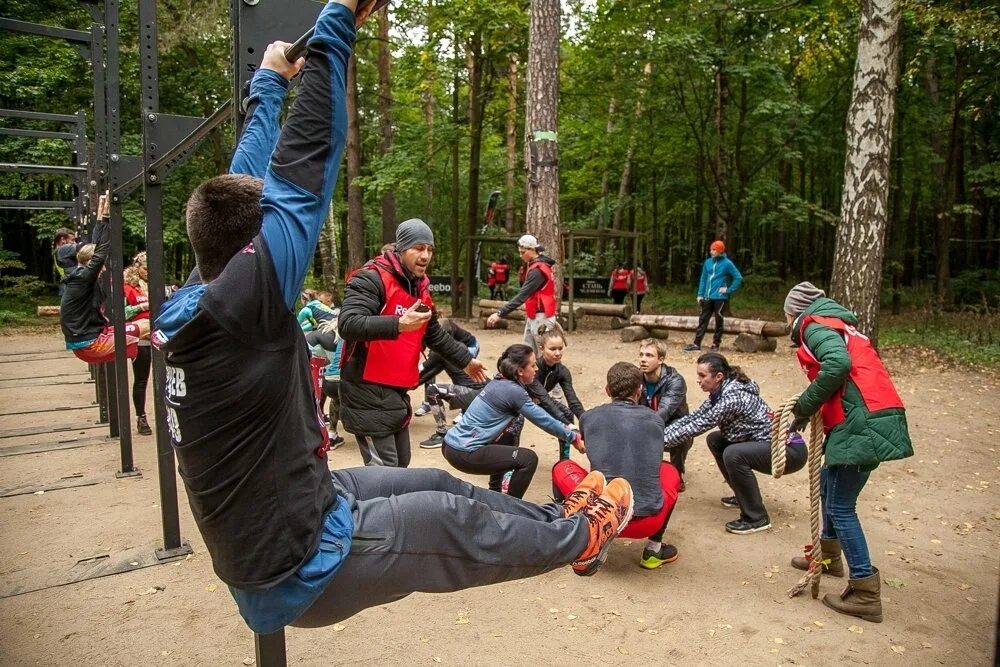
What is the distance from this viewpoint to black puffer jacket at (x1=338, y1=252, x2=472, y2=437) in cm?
400

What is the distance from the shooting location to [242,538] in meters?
1.79

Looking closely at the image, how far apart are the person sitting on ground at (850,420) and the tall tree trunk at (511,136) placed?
15543mm

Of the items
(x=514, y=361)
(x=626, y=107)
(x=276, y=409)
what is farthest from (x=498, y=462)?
(x=626, y=107)

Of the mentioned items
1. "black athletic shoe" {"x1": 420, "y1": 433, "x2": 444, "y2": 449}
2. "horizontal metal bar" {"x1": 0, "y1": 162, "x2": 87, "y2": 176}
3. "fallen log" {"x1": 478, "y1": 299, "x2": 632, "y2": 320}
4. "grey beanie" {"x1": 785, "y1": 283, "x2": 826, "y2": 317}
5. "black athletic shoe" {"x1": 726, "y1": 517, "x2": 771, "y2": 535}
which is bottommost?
"black athletic shoe" {"x1": 420, "y1": 433, "x2": 444, "y2": 449}

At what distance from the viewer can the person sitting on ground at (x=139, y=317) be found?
711cm

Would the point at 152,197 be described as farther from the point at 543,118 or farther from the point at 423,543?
the point at 543,118

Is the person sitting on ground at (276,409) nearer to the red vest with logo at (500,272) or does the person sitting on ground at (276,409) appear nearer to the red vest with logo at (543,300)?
the red vest with logo at (543,300)

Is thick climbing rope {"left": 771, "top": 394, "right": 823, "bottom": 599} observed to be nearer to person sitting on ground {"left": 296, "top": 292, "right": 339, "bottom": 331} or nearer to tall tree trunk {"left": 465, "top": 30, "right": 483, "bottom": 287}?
person sitting on ground {"left": 296, "top": 292, "right": 339, "bottom": 331}

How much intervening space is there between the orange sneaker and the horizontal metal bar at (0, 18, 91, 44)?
5795 millimetres

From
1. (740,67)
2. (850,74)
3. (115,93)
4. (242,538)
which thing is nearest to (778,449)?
(242,538)

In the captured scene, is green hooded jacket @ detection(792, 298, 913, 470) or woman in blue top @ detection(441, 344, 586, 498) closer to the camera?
green hooded jacket @ detection(792, 298, 913, 470)

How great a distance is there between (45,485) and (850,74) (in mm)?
21862

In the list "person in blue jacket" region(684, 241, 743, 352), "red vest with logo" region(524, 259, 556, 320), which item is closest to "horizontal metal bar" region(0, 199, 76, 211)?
"red vest with logo" region(524, 259, 556, 320)

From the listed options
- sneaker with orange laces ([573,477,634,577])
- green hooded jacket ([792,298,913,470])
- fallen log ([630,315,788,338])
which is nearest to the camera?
sneaker with orange laces ([573,477,634,577])
